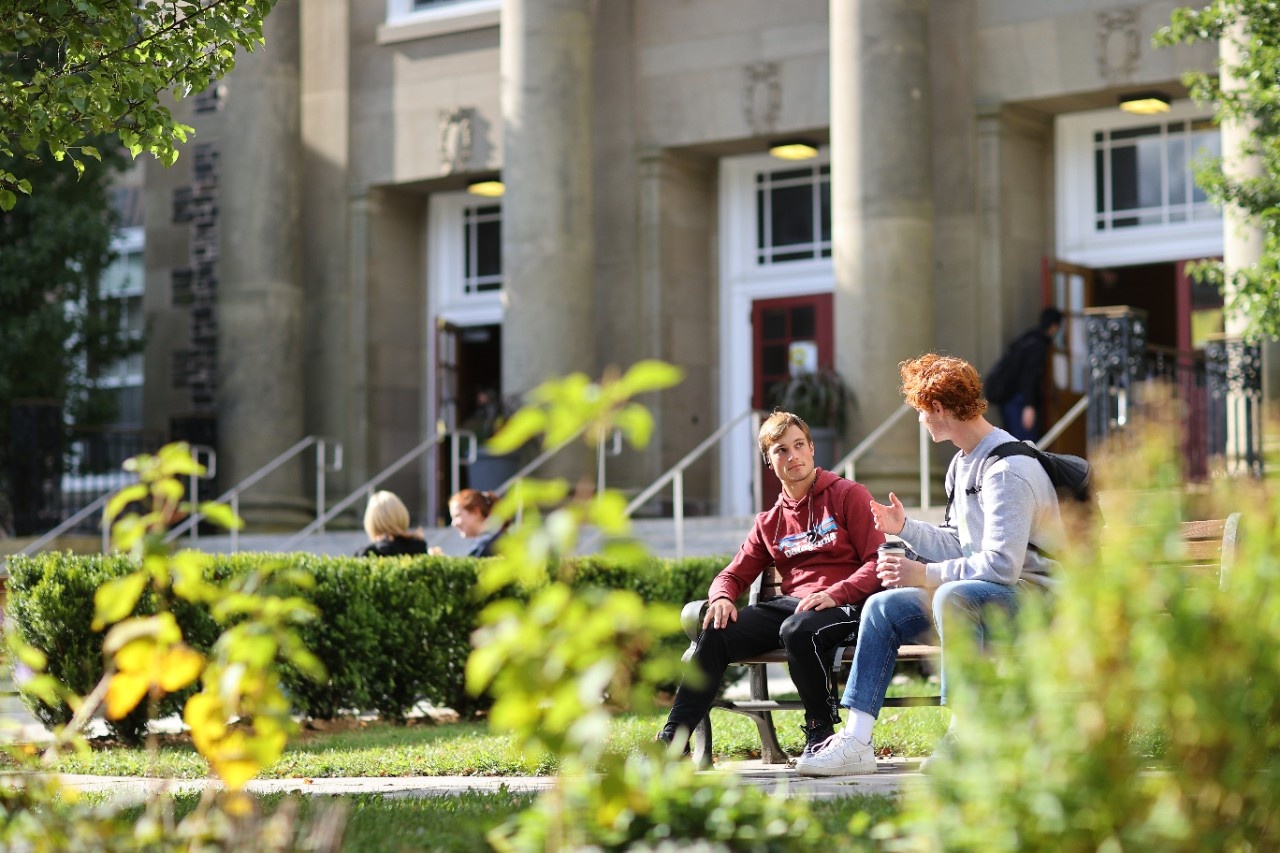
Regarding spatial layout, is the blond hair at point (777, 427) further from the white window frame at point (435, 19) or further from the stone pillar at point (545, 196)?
the white window frame at point (435, 19)

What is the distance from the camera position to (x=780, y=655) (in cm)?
697

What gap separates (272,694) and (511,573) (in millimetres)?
768

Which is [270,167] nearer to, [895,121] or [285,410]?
[285,410]

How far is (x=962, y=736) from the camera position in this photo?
10.3 ft

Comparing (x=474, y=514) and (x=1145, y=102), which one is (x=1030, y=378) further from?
(x=474, y=514)

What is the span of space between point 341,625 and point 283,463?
9.74 meters

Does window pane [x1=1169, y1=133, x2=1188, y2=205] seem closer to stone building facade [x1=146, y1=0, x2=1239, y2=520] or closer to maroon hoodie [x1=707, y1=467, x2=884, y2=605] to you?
→ stone building facade [x1=146, y1=0, x2=1239, y2=520]

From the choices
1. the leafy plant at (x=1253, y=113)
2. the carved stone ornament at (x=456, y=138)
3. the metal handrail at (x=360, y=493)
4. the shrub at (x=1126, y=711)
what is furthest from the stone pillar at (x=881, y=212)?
the shrub at (x=1126, y=711)

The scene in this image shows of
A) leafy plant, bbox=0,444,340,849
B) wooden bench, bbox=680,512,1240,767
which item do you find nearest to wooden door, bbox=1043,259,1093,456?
wooden bench, bbox=680,512,1240,767

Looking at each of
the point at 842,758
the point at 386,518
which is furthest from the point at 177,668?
the point at 386,518

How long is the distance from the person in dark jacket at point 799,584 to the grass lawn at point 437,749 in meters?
0.44

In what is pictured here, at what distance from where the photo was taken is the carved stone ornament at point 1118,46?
54.4 ft

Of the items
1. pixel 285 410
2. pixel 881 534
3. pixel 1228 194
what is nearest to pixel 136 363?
pixel 285 410

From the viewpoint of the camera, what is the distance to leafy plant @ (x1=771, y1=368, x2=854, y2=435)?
54.6ft
